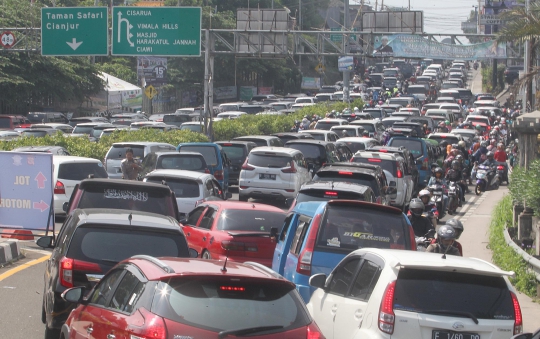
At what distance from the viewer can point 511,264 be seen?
13383mm

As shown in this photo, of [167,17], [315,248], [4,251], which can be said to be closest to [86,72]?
[167,17]

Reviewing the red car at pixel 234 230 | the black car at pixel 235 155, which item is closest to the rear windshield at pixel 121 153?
the black car at pixel 235 155

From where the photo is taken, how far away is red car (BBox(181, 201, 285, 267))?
1295cm

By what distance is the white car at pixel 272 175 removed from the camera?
23156 millimetres

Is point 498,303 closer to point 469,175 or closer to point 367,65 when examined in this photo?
point 469,175

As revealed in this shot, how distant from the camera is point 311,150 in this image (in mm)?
26719

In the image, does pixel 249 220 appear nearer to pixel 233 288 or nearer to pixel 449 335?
pixel 449 335

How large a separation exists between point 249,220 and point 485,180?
1800cm

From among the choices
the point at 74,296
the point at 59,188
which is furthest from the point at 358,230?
the point at 59,188

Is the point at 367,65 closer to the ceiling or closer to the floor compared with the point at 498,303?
closer to the ceiling

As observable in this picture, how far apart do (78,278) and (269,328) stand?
10.9 feet

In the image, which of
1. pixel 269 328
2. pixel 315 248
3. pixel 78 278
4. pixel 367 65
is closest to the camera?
pixel 269 328

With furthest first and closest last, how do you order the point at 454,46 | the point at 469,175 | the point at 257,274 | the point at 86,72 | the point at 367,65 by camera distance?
the point at 367,65
the point at 86,72
the point at 454,46
the point at 469,175
the point at 257,274

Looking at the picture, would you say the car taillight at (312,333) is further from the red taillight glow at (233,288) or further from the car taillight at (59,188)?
the car taillight at (59,188)
